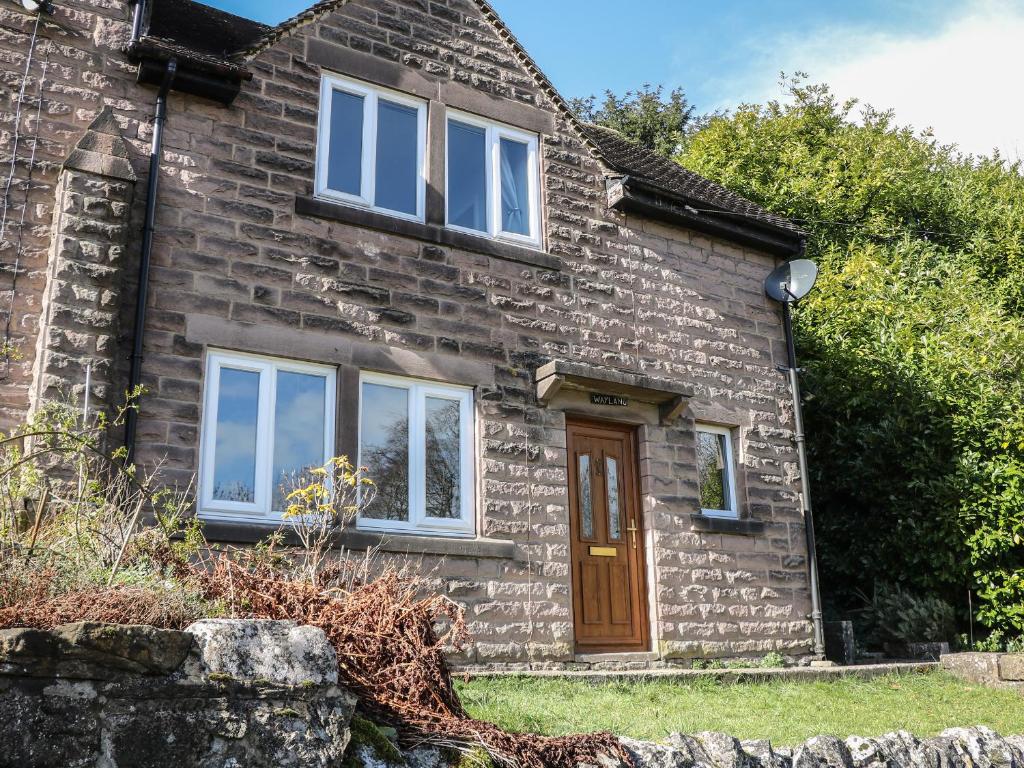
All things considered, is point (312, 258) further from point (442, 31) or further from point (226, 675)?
point (226, 675)

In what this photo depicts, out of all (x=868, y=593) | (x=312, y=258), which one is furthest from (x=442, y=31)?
(x=868, y=593)

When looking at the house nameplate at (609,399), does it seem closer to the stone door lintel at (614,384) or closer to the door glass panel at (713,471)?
the stone door lintel at (614,384)

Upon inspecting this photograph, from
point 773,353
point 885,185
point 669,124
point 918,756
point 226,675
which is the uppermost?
point 669,124

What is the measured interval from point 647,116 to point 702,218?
20.2 meters

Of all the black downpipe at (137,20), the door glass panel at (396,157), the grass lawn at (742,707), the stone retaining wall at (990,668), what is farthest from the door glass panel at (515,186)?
the stone retaining wall at (990,668)

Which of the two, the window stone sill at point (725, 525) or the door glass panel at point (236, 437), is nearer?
the door glass panel at point (236, 437)

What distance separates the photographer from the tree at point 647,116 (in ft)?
99.6

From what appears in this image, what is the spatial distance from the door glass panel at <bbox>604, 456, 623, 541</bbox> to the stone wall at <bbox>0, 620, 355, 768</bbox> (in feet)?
20.8

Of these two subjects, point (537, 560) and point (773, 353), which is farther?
point (773, 353)

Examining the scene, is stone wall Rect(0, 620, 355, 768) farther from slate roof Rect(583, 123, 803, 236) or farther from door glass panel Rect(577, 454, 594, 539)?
slate roof Rect(583, 123, 803, 236)

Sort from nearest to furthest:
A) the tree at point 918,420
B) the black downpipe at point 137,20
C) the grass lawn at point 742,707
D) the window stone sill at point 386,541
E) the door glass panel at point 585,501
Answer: the grass lawn at point 742,707 < the window stone sill at point 386,541 < the black downpipe at point 137,20 < the door glass panel at point 585,501 < the tree at point 918,420

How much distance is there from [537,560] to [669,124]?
2379 centimetres

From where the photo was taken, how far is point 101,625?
3.60 meters

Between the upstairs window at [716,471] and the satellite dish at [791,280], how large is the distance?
1913mm
